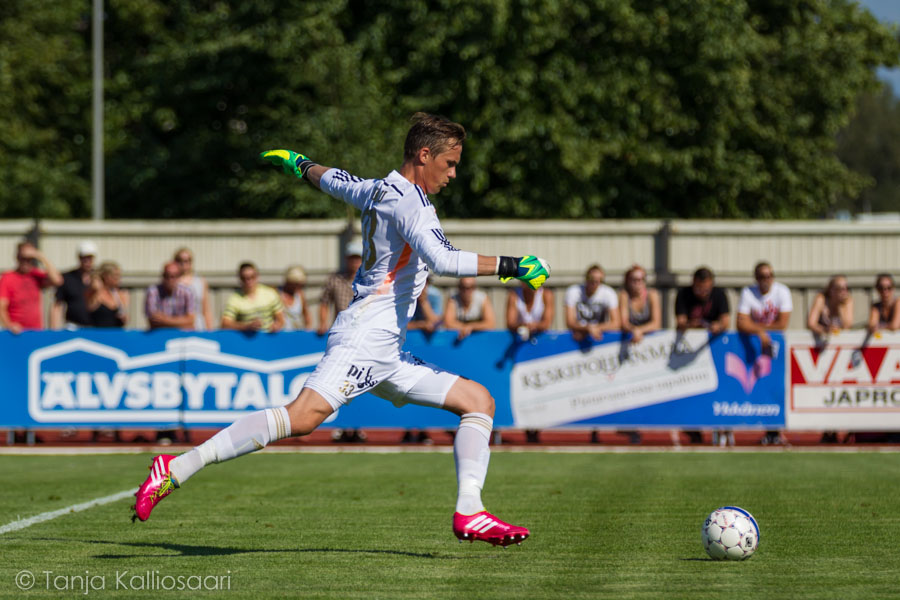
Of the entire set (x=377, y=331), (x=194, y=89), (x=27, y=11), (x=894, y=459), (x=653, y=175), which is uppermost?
(x=27, y=11)

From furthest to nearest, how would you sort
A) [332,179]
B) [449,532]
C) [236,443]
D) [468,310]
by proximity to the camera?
[468,310] < [449,532] < [332,179] < [236,443]

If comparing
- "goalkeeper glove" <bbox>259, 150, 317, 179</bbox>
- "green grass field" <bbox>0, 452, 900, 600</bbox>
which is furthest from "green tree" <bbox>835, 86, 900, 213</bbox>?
"goalkeeper glove" <bbox>259, 150, 317, 179</bbox>

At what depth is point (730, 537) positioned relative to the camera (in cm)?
605

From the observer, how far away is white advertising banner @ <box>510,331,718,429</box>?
14477 millimetres

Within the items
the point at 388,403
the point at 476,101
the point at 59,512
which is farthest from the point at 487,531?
the point at 476,101

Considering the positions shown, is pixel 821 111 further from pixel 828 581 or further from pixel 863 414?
pixel 828 581

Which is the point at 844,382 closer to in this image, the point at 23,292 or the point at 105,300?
the point at 105,300

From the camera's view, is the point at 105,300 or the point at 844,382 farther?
the point at 105,300

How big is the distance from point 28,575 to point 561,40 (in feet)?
81.7

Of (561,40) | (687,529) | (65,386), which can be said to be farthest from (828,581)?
(561,40)

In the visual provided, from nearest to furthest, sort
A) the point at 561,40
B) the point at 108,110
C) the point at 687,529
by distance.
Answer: the point at 687,529
the point at 561,40
the point at 108,110

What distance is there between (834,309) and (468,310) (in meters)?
4.28

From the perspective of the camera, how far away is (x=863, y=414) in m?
14.4

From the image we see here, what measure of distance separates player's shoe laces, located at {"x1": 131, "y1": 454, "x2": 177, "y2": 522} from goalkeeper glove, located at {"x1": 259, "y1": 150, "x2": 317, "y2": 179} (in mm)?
1731
